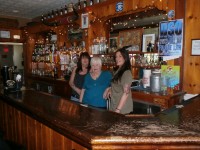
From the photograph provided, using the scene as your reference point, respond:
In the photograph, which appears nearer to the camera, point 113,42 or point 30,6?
point 113,42

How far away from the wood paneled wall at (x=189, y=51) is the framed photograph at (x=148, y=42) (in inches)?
27.3

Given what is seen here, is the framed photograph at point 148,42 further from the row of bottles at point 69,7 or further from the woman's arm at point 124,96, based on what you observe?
the woman's arm at point 124,96

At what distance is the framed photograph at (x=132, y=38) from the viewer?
4.16 m

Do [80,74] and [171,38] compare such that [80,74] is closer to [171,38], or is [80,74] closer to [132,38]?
[132,38]

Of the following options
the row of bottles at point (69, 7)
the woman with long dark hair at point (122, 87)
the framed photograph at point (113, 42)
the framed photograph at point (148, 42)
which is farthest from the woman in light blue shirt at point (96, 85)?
the row of bottles at point (69, 7)

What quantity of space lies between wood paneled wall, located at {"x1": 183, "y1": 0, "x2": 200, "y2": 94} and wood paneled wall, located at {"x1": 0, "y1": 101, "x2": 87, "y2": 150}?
8.24ft

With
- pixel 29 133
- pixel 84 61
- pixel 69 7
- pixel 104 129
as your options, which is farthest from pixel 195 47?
pixel 69 7

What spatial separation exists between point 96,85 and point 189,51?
1.70m

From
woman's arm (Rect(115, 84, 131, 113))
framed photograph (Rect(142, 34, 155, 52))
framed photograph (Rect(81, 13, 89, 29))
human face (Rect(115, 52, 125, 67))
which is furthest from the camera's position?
framed photograph (Rect(81, 13, 89, 29))

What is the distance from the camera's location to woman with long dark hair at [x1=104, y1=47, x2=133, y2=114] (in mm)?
2500

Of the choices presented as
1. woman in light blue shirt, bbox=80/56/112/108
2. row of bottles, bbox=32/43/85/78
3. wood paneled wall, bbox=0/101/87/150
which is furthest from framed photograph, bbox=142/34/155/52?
wood paneled wall, bbox=0/101/87/150

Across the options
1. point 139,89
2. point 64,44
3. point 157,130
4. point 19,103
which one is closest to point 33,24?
point 64,44

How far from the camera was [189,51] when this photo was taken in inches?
131

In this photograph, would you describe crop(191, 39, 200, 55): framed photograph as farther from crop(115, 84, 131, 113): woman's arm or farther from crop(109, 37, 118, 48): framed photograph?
crop(109, 37, 118, 48): framed photograph
